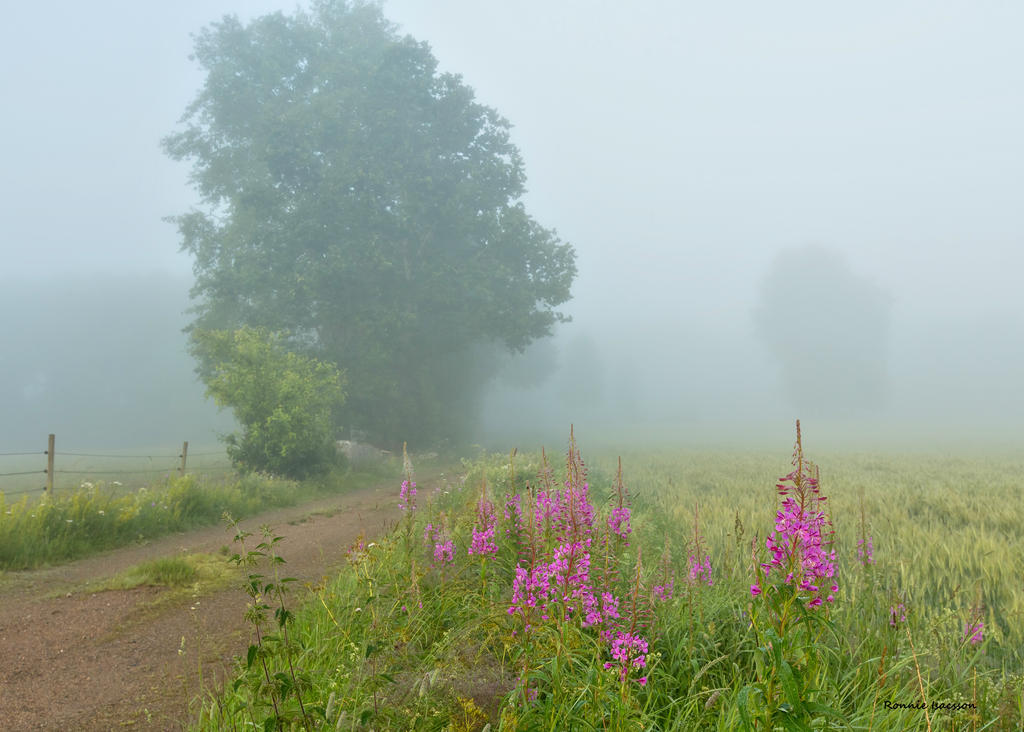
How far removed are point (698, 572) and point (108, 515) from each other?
10314mm

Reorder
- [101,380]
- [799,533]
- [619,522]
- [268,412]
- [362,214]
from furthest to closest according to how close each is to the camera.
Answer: [101,380]
[362,214]
[268,412]
[619,522]
[799,533]

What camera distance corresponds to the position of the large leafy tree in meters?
26.0

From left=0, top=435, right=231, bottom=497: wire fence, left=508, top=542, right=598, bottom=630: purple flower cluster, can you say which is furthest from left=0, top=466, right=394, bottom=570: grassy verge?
left=508, top=542, right=598, bottom=630: purple flower cluster

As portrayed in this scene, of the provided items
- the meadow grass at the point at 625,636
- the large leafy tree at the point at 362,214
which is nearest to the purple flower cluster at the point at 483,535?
the meadow grass at the point at 625,636

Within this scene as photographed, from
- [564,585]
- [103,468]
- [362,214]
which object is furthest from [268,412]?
[564,585]

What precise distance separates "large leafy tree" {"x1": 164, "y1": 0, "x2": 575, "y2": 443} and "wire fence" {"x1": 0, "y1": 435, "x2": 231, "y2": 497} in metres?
7.24

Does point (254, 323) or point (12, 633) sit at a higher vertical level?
point (254, 323)

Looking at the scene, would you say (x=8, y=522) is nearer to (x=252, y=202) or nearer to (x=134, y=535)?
(x=134, y=535)

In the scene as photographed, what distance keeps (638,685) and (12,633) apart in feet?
19.2

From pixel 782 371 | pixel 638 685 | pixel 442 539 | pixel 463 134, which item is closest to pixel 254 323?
pixel 463 134

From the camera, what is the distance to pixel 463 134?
103 feet

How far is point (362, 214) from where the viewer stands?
2639 cm

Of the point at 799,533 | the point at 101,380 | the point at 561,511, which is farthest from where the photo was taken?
the point at 101,380

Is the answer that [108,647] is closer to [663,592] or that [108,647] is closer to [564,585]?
[564,585]
